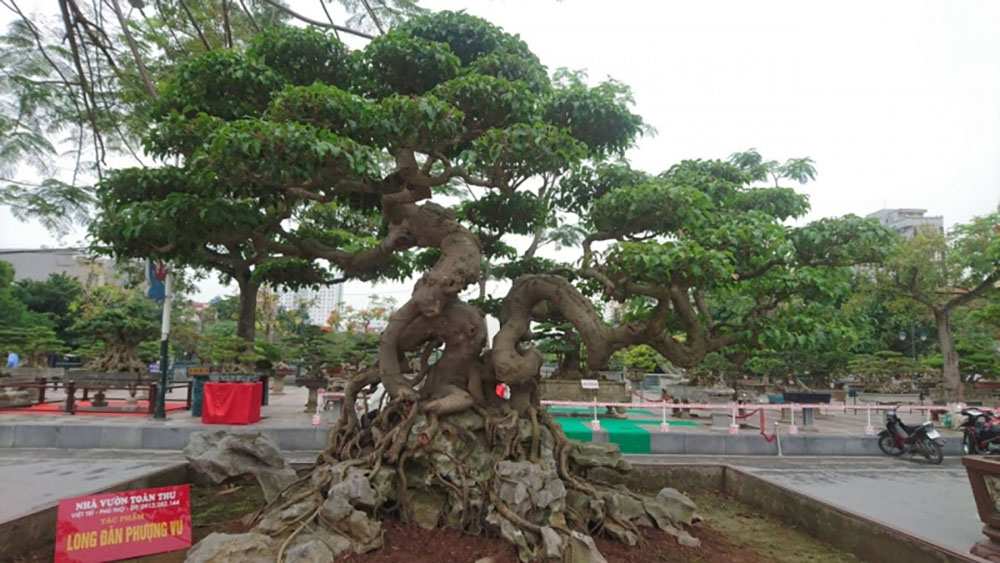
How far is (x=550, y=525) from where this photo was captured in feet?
11.2

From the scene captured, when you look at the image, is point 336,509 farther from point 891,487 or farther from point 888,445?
point 888,445

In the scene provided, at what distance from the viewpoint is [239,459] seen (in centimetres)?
501

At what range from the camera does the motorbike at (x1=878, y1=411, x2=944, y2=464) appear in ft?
26.3

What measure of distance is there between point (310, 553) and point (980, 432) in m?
9.35

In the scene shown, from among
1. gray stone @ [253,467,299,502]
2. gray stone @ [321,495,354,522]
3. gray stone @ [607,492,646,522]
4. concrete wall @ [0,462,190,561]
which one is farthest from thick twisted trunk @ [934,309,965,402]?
concrete wall @ [0,462,190,561]

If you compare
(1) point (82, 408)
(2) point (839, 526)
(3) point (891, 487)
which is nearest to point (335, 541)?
(2) point (839, 526)

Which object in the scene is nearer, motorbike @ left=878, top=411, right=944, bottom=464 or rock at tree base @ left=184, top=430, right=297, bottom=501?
rock at tree base @ left=184, top=430, right=297, bottom=501

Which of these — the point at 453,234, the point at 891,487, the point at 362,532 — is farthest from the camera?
the point at 891,487

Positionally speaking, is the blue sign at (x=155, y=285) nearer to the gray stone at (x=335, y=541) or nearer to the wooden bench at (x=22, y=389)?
the wooden bench at (x=22, y=389)

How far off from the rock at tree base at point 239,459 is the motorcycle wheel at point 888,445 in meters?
8.25

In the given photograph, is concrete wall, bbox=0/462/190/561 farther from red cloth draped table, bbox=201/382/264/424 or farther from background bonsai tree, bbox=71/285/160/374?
background bonsai tree, bbox=71/285/160/374

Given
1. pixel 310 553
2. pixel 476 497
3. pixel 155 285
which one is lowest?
pixel 310 553

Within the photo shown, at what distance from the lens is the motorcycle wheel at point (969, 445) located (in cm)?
823

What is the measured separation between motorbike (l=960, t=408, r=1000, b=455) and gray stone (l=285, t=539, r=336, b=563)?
9213 millimetres
